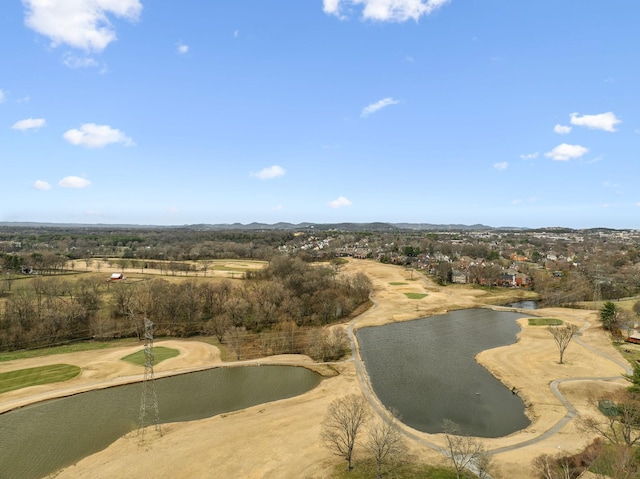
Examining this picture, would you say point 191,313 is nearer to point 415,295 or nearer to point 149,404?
point 149,404

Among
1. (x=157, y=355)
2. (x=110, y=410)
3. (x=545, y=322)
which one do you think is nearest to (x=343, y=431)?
(x=110, y=410)

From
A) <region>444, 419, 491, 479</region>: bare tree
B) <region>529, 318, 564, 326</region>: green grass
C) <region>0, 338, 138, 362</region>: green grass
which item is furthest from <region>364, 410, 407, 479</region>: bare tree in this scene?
<region>529, 318, 564, 326</region>: green grass

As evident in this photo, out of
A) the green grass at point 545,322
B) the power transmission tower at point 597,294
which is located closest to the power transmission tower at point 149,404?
the green grass at point 545,322

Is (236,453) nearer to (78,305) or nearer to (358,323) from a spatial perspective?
(358,323)

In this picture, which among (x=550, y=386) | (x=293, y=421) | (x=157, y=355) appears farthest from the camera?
(x=157, y=355)

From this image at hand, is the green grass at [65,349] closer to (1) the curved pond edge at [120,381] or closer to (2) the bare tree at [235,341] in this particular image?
(1) the curved pond edge at [120,381]

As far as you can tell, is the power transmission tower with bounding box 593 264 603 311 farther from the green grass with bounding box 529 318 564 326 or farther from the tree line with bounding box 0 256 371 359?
the tree line with bounding box 0 256 371 359

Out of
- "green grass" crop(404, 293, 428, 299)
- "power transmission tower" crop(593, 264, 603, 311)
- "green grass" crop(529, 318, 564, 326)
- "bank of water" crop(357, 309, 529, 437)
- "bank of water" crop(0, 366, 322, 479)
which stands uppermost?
"power transmission tower" crop(593, 264, 603, 311)
